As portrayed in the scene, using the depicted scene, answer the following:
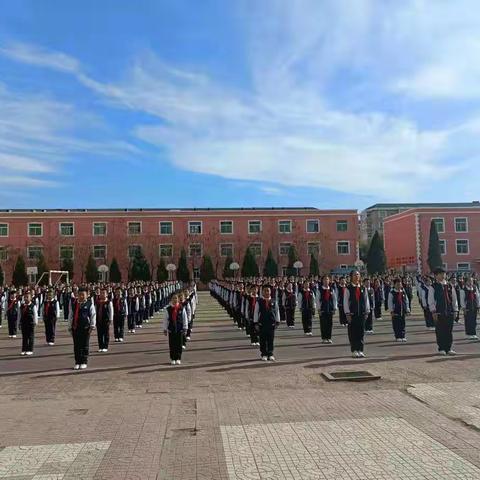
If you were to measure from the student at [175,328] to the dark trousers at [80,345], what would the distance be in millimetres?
1708

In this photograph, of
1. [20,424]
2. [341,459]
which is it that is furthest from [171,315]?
[341,459]

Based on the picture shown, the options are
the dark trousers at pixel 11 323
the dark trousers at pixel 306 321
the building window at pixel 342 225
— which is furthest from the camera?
the building window at pixel 342 225

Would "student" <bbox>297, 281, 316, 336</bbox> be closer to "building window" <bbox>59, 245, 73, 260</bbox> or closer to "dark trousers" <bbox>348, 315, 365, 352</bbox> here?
"dark trousers" <bbox>348, 315, 365, 352</bbox>

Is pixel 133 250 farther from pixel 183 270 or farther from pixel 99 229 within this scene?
pixel 183 270

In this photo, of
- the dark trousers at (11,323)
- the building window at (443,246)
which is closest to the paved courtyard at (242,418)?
the dark trousers at (11,323)

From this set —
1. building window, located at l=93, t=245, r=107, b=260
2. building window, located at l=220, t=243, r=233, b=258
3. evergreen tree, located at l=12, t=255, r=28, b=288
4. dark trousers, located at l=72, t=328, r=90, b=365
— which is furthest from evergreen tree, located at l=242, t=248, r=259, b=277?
dark trousers, located at l=72, t=328, r=90, b=365

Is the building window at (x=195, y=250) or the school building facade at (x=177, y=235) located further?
the building window at (x=195, y=250)

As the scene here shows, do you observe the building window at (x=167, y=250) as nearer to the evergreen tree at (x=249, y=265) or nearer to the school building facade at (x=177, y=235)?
the school building facade at (x=177, y=235)

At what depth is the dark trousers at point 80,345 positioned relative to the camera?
12312mm

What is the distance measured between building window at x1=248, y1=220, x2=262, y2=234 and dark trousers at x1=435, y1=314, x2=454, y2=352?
58.9 m

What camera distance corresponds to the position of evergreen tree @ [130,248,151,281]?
219 ft

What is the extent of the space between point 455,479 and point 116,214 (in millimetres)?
68569

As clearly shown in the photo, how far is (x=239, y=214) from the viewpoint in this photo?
72.3 m

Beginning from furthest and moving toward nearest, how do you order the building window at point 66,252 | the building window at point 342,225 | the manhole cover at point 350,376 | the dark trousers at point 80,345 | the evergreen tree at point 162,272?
the building window at point 342,225, the building window at point 66,252, the evergreen tree at point 162,272, the dark trousers at point 80,345, the manhole cover at point 350,376
